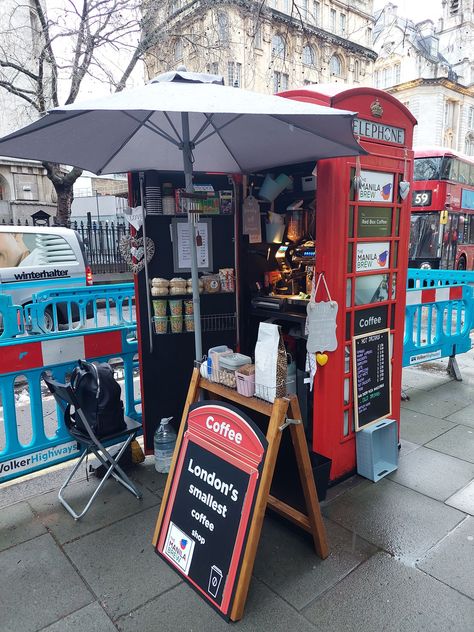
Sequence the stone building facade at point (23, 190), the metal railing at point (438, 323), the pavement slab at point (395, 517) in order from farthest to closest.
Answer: the stone building facade at point (23, 190)
the metal railing at point (438, 323)
the pavement slab at point (395, 517)

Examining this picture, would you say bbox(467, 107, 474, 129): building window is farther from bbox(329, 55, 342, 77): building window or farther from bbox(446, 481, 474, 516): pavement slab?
bbox(446, 481, 474, 516): pavement slab

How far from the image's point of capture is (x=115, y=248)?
16.2 meters

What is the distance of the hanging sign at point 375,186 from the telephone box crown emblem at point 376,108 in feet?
1.33

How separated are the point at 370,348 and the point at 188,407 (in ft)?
5.21

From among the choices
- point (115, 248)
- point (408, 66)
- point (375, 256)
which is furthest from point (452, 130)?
point (375, 256)

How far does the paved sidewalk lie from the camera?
2.23 metres

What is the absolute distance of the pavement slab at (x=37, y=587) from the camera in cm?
226

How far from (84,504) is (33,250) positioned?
6.36 meters

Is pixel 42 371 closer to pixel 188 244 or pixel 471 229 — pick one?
pixel 188 244

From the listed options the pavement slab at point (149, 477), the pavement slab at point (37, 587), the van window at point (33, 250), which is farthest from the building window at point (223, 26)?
the pavement slab at point (37, 587)

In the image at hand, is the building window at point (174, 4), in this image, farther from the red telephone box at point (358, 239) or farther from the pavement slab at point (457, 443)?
the pavement slab at point (457, 443)

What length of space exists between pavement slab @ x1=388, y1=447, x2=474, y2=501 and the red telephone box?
47 centimetres

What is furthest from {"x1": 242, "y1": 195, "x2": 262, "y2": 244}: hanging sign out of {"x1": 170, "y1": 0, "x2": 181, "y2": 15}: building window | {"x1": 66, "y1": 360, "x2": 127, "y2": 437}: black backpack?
{"x1": 170, "y1": 0, "x2": 181, "y2": 15}: building window

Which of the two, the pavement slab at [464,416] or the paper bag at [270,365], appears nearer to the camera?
the paper bag at [270,365]
